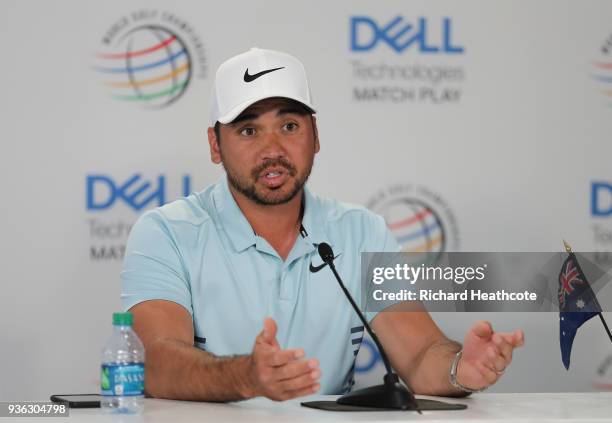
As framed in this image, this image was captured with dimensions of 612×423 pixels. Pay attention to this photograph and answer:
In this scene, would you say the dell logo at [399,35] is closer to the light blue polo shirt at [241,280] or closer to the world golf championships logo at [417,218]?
the world golf championships logo at [417,218]

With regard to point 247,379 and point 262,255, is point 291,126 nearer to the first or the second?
point 262,255

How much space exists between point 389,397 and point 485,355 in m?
0.27

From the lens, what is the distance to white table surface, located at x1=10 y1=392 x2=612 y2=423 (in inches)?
66.1

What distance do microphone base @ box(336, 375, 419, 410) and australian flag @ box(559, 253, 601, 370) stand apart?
1.86ft

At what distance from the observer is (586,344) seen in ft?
11.2

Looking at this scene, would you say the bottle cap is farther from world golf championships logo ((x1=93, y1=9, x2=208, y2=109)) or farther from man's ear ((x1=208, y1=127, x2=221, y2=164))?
world golf championships logo ((x1=93, y1=9, x2=208, y2=109))

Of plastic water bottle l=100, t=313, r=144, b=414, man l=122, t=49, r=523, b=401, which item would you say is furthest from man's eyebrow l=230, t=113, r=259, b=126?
plastic water bottle l=100, t=313, r=144, b=414

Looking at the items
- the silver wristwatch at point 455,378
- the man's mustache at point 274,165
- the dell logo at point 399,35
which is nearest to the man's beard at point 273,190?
the man's mustache at point 274,165

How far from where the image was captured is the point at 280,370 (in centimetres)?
170

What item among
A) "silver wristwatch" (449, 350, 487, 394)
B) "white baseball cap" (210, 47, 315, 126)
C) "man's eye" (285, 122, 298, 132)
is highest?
"white baseball cap" (210, 47, 315, 126)

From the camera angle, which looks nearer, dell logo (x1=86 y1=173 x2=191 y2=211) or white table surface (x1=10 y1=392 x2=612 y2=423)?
white table surface (x1=10 y1=392 x2=612 y2=423)

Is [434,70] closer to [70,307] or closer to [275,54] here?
[275,54]

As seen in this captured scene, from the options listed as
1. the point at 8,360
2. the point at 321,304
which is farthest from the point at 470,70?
the point at 8,360

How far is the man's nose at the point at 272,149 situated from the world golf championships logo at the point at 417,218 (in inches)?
36.7
